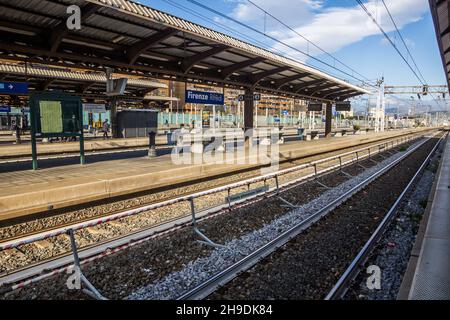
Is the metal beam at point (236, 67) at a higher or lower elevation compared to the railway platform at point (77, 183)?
higher

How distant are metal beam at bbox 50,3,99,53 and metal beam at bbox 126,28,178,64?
2.64m

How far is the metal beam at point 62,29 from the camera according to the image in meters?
8.77

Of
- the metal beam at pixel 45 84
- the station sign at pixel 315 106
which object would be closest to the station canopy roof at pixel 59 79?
the metal beam at pixel 45 84

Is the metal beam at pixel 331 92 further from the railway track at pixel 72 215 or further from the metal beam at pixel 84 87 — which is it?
the railway track at pixel 72 215

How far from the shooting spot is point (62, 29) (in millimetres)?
9680

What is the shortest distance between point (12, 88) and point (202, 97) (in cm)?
823

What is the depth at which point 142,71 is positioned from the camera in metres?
13.9

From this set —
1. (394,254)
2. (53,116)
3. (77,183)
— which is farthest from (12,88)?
(394,254)

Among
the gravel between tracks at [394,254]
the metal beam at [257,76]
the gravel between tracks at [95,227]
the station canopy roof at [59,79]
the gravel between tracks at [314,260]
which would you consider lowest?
the gravel between tracks at [394,254]

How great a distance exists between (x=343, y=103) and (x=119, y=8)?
93.0 ft

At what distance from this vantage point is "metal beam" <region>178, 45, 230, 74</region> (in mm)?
13484

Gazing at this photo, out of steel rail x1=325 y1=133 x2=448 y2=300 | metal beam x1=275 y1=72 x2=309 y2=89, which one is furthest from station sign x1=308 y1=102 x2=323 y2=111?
steel rail x1=325 y1=133 x2=448 y2=300
